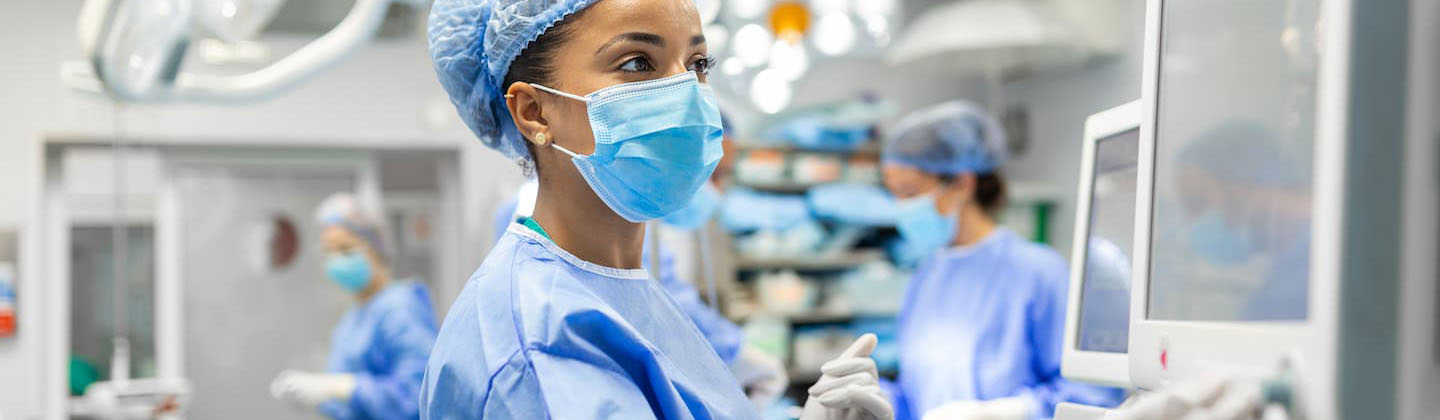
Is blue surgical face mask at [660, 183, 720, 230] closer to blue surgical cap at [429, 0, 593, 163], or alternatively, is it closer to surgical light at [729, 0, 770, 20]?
surgical light at [729, 0, 770, 20]

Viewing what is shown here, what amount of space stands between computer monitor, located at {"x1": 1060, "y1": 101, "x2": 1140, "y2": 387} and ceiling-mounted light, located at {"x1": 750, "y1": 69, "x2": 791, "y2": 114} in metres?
1.43

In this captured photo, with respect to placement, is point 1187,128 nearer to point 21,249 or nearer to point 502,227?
point 502,227

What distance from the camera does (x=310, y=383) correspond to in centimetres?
341

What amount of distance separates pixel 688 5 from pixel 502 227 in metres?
1.66

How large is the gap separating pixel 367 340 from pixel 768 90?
5.53ft

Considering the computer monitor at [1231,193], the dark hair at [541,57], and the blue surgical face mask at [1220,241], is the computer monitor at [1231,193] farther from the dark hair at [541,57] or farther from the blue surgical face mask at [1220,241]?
the dark hair at [541,57]

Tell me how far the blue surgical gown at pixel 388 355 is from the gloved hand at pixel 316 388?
0.10ft

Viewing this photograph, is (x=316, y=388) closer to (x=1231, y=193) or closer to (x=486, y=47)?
(x=486, y=47)

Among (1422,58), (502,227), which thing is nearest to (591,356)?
(1422,58)

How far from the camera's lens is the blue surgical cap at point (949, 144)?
3020mm

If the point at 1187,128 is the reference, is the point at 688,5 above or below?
above

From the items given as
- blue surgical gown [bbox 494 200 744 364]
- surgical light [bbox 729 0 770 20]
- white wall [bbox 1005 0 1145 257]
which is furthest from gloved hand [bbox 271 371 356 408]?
white wall [bbox 1005 0 1145 257]

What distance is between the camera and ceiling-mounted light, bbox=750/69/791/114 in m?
2.85

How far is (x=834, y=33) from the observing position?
10.2ft
